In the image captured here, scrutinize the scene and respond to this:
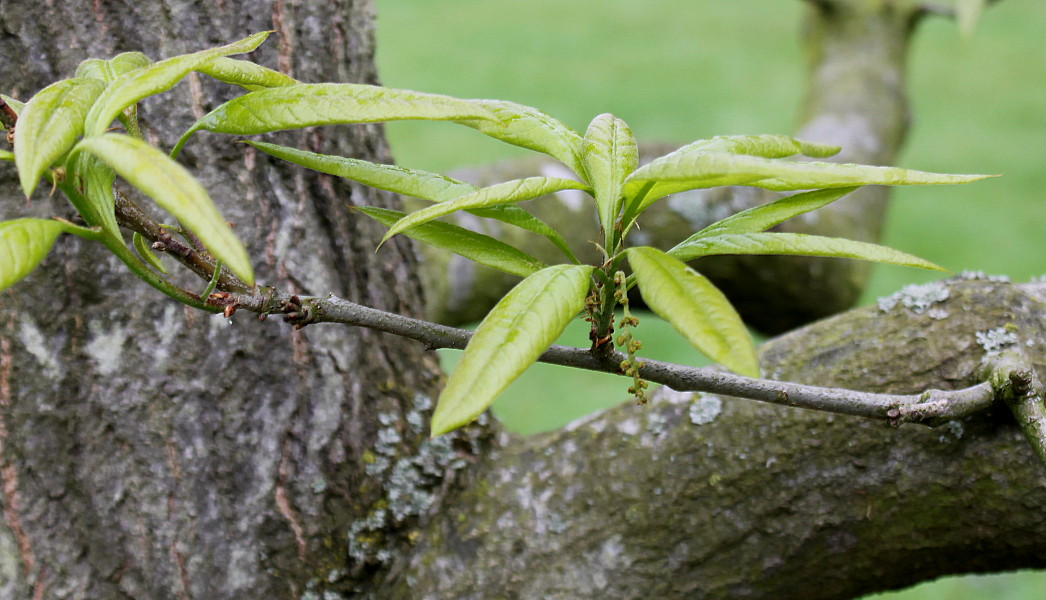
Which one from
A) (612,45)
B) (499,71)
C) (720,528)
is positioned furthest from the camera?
(612,45)

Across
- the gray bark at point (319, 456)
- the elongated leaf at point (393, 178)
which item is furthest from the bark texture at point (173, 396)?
the elongated leaf at point (393, 178)

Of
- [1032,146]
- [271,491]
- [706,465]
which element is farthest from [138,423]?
[1032,146]

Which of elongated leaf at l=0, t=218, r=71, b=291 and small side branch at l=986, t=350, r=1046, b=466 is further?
small side branch at l=986, t=350, r=1046, b=466

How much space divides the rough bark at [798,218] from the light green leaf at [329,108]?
888 mm

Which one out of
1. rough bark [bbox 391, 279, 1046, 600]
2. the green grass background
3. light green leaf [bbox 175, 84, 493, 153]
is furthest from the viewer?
the green grass background

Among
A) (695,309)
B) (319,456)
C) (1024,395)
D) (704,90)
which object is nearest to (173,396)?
(319,456)

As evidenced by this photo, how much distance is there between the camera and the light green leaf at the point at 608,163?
0.54m

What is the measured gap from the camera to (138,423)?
80 centimetres

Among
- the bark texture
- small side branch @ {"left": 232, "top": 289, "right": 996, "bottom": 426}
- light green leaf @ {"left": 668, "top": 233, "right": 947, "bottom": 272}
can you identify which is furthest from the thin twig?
the bark texture

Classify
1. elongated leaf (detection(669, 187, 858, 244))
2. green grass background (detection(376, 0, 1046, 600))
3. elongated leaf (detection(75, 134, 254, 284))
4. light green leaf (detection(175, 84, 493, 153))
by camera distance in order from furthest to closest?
green grass background (detection(376, 0, 1046, 600))
elongated leaf (detection(669, 187, 858, 244))
light green leaf (detection(175, 84, 493, 153))
elongated leaf (detection(75, 134, 254, 284))

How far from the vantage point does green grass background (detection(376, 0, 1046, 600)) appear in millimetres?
3768

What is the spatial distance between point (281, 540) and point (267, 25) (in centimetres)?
52

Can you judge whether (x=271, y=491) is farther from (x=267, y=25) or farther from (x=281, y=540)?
(x=267, y=25)

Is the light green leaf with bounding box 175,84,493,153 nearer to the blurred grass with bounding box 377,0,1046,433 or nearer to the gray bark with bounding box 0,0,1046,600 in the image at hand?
the gray bark with bounding box 0,0,1046,600
